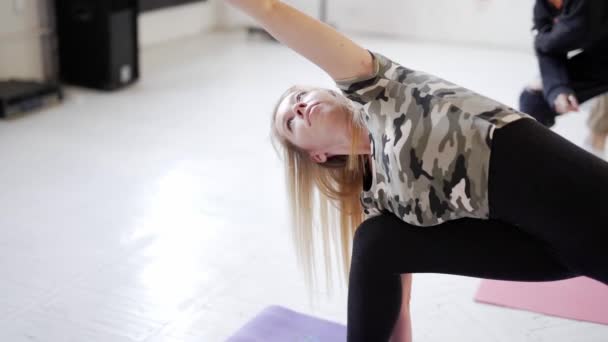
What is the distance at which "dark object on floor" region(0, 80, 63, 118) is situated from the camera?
323 centimetres

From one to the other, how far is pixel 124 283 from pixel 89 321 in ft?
0.63

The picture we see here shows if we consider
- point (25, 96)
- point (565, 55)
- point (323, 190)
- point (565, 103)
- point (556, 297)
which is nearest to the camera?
point (323, 190)

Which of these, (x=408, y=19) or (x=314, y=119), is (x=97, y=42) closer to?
(x=408, y=19)

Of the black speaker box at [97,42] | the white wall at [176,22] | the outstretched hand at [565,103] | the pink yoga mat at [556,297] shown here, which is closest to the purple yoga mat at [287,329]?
the pink yoga mat at [556,297]

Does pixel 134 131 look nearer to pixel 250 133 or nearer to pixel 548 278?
pixel 250 133

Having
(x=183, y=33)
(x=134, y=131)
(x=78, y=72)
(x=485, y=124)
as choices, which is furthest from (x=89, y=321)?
(x=183, y=33)

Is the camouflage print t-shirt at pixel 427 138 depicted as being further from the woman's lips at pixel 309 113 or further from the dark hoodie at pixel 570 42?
the dark hoodie at pixel 570 42

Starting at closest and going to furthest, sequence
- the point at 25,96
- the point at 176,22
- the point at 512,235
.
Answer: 1. the point at 512,235
2. the point at 25,96
3. the point at 176,22

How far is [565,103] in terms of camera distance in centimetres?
228

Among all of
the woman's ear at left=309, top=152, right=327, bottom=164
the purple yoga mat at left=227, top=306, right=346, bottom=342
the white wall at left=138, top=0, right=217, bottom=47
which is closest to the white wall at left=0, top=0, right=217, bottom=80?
the white wall at left=138, top=0, right=217, bottom=47

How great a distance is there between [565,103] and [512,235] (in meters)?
1.03

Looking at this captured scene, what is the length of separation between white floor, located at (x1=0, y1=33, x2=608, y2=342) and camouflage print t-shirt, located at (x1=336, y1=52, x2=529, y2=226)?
0.55 meters

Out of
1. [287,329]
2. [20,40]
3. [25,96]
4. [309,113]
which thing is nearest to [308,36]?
[309,113]

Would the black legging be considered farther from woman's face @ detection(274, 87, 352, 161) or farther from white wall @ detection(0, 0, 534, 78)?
white wall @ detection(0, 0, 534, 78)
